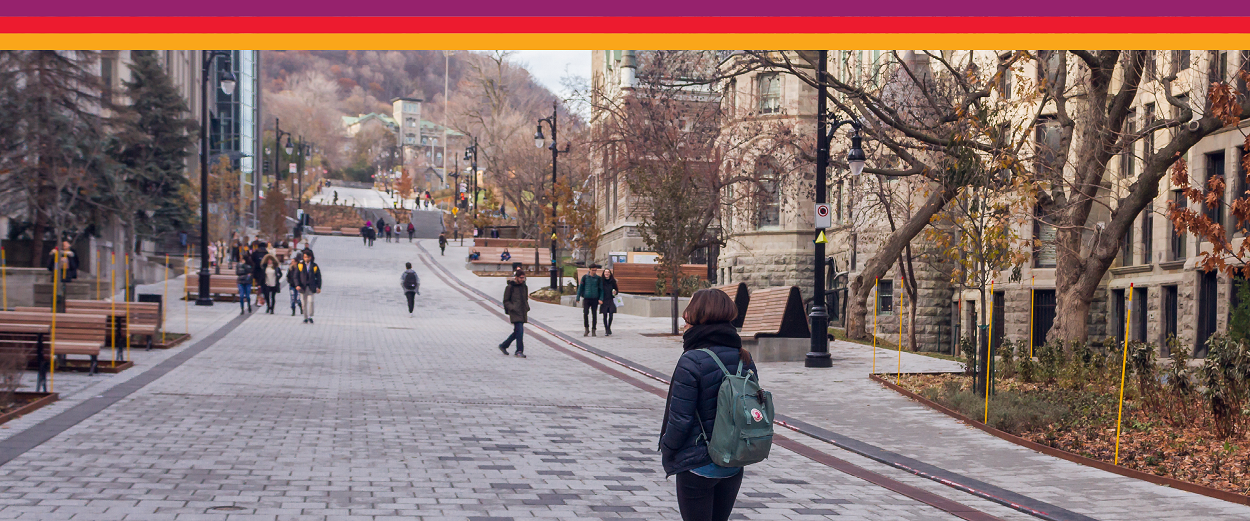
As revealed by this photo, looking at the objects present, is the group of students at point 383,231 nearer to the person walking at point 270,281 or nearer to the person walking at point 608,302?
the person walking at point 270,281

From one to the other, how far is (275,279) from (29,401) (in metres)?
17.4

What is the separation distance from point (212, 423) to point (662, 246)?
16.6m

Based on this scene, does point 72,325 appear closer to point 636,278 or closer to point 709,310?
point 709,310

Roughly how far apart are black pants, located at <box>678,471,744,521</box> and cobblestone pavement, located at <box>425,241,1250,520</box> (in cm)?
355

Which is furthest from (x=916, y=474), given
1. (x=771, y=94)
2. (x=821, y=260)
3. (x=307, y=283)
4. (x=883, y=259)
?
(x=771, y=94)

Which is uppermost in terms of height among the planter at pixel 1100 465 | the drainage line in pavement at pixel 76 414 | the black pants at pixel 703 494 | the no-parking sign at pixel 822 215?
the no-parking sign at pixel 822 215

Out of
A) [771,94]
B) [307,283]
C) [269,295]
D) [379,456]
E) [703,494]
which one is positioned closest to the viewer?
[703,494]

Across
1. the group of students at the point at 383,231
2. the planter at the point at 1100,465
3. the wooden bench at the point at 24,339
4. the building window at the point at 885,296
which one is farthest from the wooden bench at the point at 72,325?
the group of students at the point at 383,231

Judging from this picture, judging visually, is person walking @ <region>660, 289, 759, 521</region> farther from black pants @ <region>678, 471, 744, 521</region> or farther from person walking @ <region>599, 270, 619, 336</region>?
person walking @ <region>599, 270, 619, 336</region>

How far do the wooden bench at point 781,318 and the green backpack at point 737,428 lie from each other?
48.6ft

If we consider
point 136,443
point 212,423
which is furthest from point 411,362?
point 136,443

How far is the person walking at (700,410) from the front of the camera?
5.20 meters

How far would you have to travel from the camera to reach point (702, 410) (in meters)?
5.25
